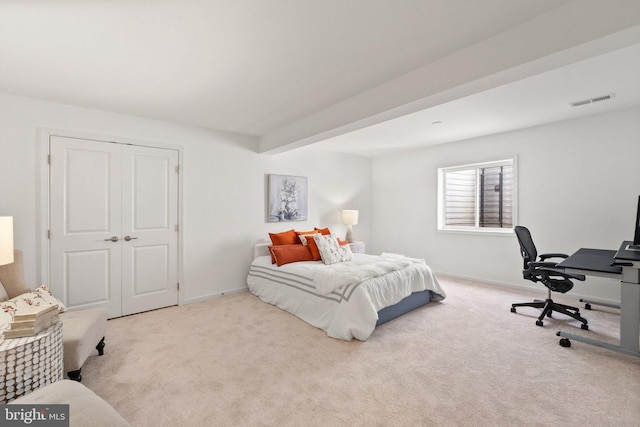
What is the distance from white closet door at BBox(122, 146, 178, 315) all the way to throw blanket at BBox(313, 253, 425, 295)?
2081 mm

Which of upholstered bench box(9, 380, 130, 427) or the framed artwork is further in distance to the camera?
the framed artwork

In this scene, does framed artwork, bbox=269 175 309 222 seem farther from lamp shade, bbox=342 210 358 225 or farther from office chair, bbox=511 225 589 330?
office chair, bbox=511 225 589 330

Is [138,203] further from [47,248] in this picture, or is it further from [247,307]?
[247,307]

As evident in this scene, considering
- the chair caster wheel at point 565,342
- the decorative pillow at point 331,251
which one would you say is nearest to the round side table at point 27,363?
the decorative pillow at point 331,251

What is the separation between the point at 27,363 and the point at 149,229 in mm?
2304

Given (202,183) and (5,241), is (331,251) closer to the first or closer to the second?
(202,183)

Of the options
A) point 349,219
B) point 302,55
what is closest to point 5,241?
point 302,55

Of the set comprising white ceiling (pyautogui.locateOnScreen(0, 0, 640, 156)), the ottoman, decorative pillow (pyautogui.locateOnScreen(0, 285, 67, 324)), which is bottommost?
the ottoman

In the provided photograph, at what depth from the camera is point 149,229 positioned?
3730 millimetres

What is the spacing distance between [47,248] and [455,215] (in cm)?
601

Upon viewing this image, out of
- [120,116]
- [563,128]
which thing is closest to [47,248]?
[120,116]

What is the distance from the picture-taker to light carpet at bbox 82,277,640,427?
1.79m

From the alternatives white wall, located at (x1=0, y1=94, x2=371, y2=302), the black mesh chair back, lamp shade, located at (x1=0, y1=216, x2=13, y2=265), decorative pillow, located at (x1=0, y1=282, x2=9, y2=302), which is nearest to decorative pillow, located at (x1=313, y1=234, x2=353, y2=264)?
white wall, located at (x1=0, y1=94, x2=371, y2=302)

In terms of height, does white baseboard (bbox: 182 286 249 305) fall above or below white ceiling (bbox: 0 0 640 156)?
below
